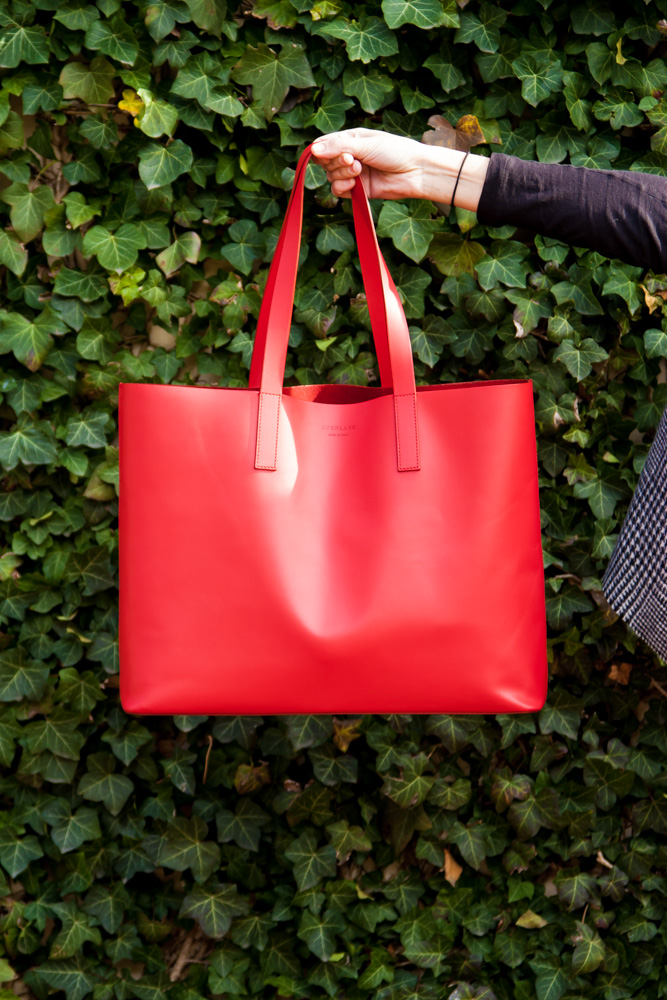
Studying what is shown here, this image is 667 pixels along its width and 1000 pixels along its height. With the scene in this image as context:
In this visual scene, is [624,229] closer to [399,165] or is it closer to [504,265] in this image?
[399,165]

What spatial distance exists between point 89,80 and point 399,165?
647 millimetres

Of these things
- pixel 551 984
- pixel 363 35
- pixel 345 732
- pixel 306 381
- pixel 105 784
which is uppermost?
pixel 363 35

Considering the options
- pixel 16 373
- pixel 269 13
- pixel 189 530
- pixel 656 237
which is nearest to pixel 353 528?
pixel 189 530

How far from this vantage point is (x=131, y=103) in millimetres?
1331

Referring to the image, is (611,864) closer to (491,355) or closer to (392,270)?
(491,355)

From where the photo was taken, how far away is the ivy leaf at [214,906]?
4.79ft

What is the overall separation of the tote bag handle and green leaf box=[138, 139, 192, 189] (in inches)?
16.2

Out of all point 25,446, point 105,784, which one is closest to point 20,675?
point 105,784

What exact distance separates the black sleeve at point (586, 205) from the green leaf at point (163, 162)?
2.02ft

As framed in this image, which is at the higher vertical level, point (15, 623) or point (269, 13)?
point (269, 13)

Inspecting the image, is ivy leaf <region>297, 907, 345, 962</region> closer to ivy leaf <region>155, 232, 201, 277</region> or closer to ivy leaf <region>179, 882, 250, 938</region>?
ivy leaf <region>179, 882, 250, 938</region>

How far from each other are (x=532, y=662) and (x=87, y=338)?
930mm

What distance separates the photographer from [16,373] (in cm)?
142

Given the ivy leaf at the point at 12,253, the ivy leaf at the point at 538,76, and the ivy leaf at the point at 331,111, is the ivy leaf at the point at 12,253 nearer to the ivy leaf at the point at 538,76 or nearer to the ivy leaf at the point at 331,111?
the ivy leaf at the point at 331,111
